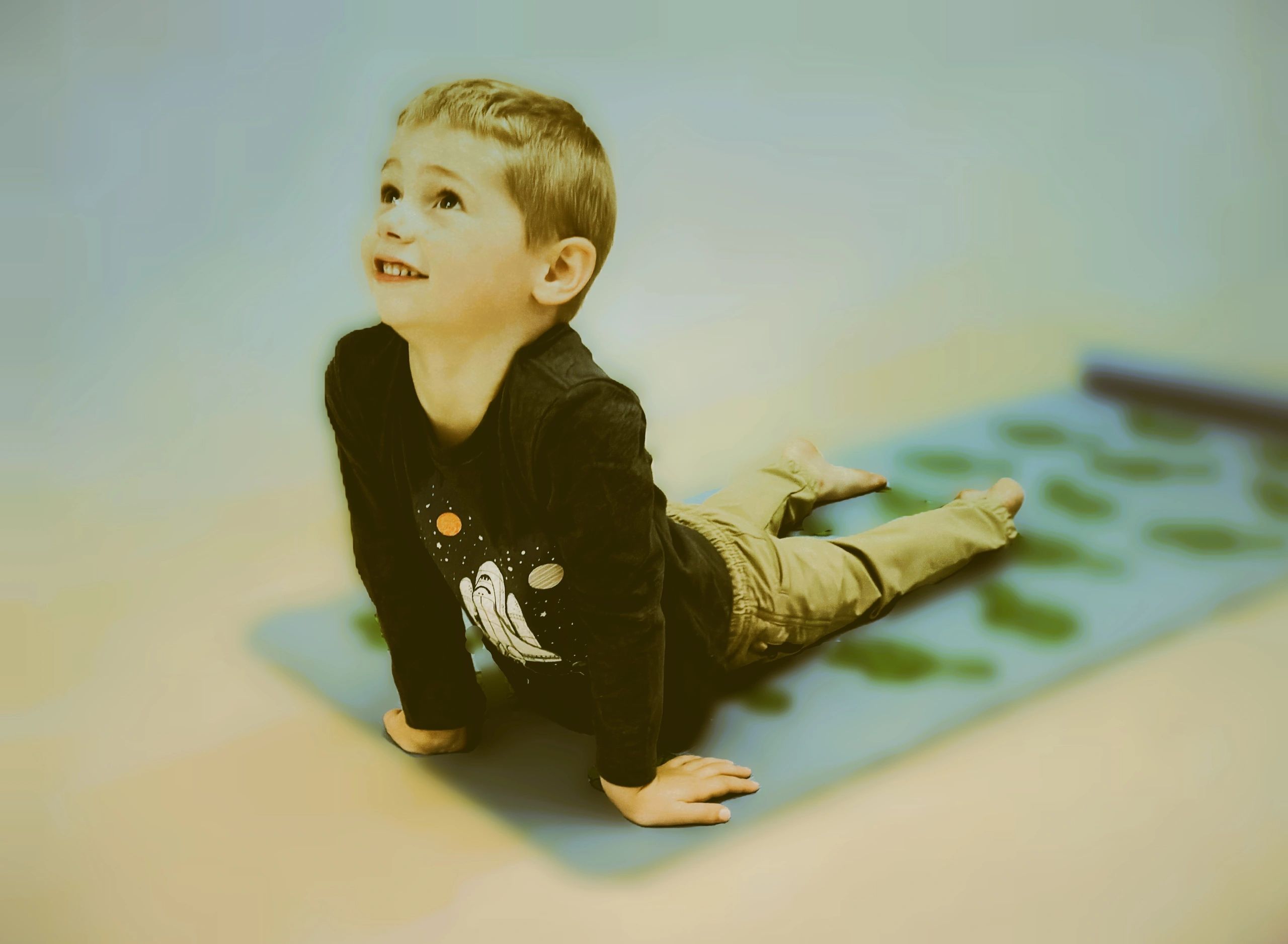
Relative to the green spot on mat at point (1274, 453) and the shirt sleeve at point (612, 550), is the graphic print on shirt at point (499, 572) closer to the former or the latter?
the shirt sleeve at point (612, 550)

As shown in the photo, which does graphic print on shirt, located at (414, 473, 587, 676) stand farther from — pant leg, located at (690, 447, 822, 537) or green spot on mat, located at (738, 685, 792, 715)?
pant leg, located at (690, 447, 822, 537)

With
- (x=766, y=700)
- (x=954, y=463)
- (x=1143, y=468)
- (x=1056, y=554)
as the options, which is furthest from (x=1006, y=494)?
(x=766, y=700)

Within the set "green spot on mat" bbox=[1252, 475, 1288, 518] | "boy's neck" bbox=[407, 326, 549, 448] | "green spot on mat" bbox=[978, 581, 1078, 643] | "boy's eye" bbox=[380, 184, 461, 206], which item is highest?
"boy's eye" bbox=[380, 184, 461, 206]

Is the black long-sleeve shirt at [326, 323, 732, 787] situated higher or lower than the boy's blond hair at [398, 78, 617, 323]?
lower

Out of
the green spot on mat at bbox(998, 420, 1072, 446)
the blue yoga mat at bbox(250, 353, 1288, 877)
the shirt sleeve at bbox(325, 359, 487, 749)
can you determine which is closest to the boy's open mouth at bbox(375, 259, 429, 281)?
the shirt sleeve at bbox(325, 359, 487, 749)

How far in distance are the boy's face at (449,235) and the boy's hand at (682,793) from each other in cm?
46

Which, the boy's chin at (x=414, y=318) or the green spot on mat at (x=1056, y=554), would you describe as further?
the green spot on mat at (x=1056, y=554)

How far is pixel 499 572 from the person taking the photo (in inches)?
43.6

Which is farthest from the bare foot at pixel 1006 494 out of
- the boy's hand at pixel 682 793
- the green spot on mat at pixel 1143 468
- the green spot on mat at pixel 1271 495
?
the boy's hand at pixel 682 793

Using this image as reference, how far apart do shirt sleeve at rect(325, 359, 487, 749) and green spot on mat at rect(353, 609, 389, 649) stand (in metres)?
0.23

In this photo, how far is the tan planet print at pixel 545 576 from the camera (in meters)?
1.09

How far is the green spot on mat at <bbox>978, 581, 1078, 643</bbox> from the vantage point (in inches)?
57.9

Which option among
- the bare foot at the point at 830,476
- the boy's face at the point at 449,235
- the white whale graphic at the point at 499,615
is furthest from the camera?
the bare foot at the point at 830,476

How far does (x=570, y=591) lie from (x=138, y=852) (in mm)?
478
